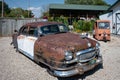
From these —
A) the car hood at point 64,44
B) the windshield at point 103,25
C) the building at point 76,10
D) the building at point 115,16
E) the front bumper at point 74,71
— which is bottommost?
the front bumper at point 74,71

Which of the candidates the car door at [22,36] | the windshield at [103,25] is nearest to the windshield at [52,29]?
the car door at [22,36]

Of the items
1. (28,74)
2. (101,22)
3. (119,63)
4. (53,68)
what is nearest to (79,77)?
(53,68)

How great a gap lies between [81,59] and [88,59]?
0.33 meters

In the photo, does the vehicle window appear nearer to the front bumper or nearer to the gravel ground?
the gravel ground

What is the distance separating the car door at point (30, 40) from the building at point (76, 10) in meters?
24.3

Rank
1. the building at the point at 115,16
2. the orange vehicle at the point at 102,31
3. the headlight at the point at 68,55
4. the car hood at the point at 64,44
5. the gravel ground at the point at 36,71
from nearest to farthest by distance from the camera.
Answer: the headlight at the point at 68,55 < the car hood at the point at 64,44 < the gravel ground at the point at 36,71 < the orange vehicle at the point at 102,31 < the building at the point at 115,16

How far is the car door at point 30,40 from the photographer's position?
666cm

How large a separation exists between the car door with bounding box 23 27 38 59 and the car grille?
7.07 feet

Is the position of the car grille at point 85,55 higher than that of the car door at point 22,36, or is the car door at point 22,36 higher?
the car door at point 22,36

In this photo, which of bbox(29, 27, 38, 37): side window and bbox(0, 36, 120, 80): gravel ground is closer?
bbox(0, 36, 120, 80): gravel ground

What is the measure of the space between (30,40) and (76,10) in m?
28.2

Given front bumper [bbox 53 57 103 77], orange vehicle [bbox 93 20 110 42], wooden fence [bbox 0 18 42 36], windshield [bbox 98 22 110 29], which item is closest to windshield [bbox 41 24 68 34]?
front bumper [bbox 53 57 103 77]

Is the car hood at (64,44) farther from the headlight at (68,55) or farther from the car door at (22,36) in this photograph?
the car door at (22,36)

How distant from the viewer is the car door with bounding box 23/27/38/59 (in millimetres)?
6656
